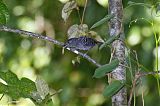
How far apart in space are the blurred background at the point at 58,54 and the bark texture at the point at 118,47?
934mm

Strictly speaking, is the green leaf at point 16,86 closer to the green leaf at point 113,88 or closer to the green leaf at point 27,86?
the green leaf at point 27,86

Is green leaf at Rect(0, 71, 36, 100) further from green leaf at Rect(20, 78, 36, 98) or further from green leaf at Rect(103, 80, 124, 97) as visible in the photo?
green leaf at Rect(103, 80, 124, 97)

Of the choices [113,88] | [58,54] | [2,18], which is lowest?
[113,88]

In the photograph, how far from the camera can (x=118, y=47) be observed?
0.77m

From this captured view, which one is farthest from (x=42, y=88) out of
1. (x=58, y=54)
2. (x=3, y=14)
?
(x=58, y=54)

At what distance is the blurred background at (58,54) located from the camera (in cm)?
177

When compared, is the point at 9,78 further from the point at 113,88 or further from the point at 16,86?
the point at 113,88

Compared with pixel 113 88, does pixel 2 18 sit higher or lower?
higher

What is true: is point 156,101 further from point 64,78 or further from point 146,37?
point 64,78

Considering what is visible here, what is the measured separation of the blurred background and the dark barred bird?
919 mm

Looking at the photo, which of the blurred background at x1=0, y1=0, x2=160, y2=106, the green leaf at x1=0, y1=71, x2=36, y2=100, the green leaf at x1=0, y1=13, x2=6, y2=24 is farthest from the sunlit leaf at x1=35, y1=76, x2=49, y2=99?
the blurred background at x1=0, y1=0, x2=160, y2=106

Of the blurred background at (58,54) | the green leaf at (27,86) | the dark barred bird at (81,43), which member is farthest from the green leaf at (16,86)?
the blurred background at (58,54)

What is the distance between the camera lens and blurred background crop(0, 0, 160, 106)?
1.77 m

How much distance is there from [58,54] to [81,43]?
3.97 feet
